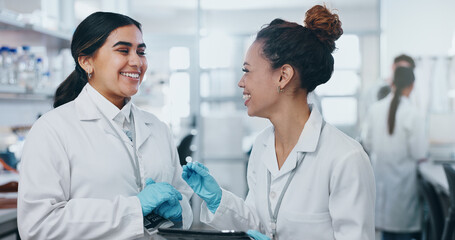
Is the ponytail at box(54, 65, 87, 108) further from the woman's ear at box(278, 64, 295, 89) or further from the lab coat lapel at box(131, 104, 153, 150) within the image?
the woman's ear at box(278, 64, 295, 89)

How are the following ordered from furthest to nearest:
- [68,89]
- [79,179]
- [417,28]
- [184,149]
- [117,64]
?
[417,28], [184,149], [68,89], [117,64], [79,179]

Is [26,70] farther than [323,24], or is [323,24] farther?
[26,70]

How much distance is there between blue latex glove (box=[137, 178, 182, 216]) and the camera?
4.33ft

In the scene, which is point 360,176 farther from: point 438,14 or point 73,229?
point 438,14

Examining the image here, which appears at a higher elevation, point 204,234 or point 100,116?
point 100,116

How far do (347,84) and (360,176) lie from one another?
4.53 m

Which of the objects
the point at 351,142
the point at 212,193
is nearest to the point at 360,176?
the point at 351,142

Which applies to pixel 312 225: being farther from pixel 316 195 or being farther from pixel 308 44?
pixel 308 44

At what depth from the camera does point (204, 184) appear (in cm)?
146

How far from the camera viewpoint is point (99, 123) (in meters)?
1.42

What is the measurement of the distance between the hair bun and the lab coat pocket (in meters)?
0.52

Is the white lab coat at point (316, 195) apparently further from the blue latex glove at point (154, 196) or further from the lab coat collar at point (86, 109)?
the lab coat collar at point (86, 109)

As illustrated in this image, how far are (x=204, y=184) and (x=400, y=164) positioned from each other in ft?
7.41

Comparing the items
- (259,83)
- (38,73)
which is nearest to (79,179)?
(259,83)
